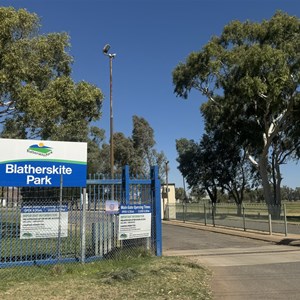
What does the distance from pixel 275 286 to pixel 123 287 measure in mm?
2817

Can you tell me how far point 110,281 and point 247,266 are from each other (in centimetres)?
406

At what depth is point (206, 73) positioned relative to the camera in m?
35.1

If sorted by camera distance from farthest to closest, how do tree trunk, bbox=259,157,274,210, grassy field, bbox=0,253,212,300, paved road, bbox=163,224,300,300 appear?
1. tree trunk, bbox=259,157,274,210
2. paved road, bbox=163,224,300,300
3. grassy field, bbox=0,253,212,300

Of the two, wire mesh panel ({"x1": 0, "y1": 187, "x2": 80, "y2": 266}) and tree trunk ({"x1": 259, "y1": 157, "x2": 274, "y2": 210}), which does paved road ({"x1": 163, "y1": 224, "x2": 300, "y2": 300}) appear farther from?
tree trunk ({"x1": 259, "y1": 157, "x2": 274, "y2": 210})

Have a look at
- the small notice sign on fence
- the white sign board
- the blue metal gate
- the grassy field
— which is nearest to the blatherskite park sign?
the blue metal gate

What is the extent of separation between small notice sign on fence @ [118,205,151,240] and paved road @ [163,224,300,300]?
161cm

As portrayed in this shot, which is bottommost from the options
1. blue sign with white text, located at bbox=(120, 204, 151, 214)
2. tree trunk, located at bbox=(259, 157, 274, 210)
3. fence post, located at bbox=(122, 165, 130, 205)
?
blue sign with white text, located at bbox=(120, 204, 151, 214)

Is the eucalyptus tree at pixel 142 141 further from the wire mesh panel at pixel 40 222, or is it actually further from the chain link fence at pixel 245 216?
the wire mesh panel at pixel 40 222

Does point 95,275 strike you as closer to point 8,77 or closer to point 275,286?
point 275,286

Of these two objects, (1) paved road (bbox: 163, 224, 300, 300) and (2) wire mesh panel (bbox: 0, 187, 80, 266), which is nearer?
(1) paved road (bbox: 163, 224, 300, 300)

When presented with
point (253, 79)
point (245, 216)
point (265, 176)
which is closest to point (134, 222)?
point (245, 216)

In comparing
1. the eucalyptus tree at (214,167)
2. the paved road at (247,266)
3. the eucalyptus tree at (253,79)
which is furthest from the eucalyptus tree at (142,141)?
the paved road at (247,266)

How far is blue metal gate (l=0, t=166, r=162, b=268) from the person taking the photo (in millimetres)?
10008

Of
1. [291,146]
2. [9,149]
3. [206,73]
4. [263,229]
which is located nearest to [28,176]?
[9,149]
